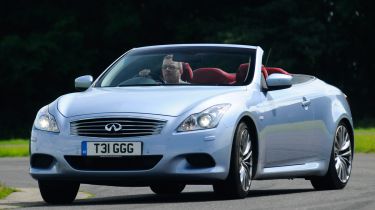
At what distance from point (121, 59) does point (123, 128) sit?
2.17m

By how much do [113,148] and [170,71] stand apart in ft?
5.51

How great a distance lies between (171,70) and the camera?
12.3 meters

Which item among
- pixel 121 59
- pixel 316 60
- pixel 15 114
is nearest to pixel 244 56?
pixel 121 59

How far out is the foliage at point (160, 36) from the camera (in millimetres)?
42188

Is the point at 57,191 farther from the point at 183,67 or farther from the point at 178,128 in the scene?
the point at 183,67

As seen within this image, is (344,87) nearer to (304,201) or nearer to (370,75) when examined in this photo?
(370,75)

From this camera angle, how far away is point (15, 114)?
46.9 meters

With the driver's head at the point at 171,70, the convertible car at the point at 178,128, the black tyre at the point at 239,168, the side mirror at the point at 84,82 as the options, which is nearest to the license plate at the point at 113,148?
the convertible car at the point at 178,128

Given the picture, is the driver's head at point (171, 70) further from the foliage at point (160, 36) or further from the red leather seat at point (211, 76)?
the foliage at point (160, 36)

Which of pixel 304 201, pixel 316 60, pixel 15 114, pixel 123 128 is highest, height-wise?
pixel 123 128

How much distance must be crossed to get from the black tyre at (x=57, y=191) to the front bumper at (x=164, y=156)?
0.96 feet

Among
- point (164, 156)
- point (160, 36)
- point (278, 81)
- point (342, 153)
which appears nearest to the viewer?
point (164, 156)

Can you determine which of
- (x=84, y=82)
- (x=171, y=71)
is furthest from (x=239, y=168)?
(x=84, y=82)

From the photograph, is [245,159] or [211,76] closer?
[245,159]
